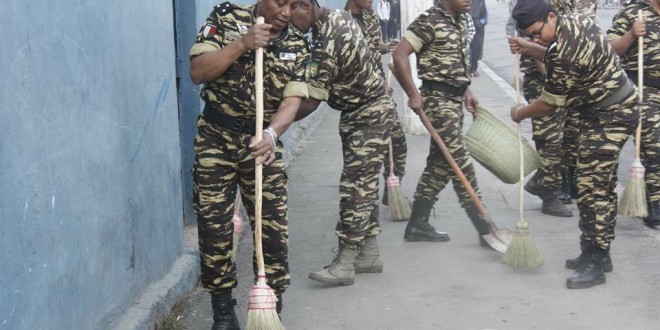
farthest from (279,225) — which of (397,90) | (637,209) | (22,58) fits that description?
(397,90)

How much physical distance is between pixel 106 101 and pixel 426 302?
225 centimetres

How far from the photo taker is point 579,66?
223 inches

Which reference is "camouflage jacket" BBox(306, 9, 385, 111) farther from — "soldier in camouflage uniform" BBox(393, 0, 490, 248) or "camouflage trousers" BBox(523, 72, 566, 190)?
"camouflage trousers" BBox(523, 72, 566, 190)

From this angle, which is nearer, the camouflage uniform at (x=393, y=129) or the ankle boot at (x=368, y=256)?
the ankle boot at (x=368, y=256)

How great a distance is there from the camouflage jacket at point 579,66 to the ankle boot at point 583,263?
950mm

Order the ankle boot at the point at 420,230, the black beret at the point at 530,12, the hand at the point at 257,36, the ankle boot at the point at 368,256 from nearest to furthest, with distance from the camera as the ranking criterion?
the hand at the point at 257,36
the black beret at the point at 530,12
the ankle boot at the point at 368,256
the ankle boot at the point at 420,230

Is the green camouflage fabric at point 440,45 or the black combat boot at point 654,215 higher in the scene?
the green camouflage fabric at point 440,45

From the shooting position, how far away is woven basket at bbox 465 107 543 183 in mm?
6680

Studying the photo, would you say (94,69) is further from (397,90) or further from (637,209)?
(397,90)

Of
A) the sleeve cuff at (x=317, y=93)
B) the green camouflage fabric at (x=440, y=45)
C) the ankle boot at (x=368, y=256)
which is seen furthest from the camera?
the green camouflage fabric at (x=440, y=45)

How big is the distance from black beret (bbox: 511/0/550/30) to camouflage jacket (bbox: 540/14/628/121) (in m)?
0.13

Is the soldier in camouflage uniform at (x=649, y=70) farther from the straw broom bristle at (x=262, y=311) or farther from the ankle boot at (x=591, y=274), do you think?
the straw broom bristle at (x=262, y=311)

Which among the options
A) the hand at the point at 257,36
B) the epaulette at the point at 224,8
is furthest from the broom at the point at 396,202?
the hand at the point at 257,36

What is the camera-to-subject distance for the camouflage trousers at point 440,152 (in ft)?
21.9
